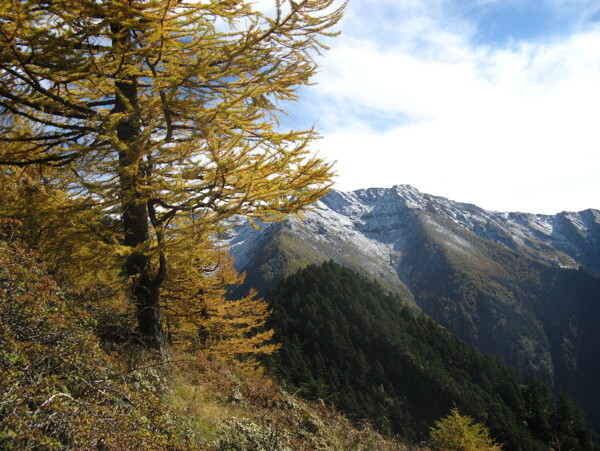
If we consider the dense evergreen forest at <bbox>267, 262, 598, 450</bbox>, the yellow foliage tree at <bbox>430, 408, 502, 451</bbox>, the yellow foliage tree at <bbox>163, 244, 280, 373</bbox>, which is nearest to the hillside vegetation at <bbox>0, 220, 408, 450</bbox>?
the yellow foliage tree at <bbox>163, 244, 280, 373</bbox>

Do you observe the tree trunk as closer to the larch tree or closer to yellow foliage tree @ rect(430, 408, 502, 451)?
the larch tree

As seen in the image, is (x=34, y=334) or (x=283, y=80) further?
(x=283, y=80)

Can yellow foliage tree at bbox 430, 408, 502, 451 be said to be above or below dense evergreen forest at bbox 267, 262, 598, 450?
above

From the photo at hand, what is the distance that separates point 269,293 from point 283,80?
73.7 metres

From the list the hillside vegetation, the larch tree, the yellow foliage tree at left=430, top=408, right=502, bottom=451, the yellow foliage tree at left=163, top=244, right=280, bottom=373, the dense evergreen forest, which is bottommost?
the dense evergreen forest

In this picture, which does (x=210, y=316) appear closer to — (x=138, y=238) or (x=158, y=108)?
(x=138, y=238)

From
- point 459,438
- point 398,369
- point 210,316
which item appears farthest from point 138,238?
point 398,369

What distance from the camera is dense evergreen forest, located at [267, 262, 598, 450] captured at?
2141 inches

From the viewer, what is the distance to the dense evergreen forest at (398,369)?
178 feet

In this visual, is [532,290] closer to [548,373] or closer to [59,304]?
[548,373]

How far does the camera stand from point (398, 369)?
69625 millimetres

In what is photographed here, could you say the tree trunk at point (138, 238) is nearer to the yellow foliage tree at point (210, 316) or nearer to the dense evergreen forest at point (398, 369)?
the yellow foliage tree at point (210, 316)

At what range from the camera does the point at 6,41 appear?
3.61 m

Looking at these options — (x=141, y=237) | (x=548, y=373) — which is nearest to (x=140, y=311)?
(x=141, y=237)
